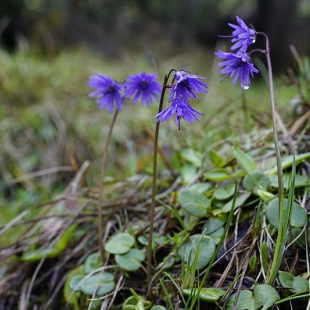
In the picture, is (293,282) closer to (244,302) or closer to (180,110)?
(244,302)

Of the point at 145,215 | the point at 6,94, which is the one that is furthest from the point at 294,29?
the point at 145,215

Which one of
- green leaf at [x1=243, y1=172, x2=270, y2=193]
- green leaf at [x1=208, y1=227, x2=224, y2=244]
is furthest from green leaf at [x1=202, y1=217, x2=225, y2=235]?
green leaf at [x1=243, y1=172, x2=270, y2=193]

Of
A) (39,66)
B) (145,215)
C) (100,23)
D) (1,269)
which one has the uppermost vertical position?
(100,23)

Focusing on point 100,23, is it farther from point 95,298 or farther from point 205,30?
point 95,298

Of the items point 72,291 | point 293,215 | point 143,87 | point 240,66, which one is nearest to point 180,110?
point 240,66

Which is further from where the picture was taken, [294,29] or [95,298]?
[294,29]

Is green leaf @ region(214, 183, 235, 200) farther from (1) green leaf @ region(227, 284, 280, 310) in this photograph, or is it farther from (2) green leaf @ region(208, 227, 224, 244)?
(1) green leaf @ region(227, 284, 280, 310)
